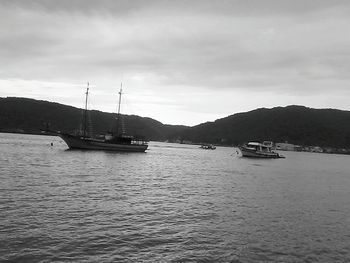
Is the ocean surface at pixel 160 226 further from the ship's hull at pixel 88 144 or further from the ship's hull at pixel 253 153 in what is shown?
the ship's hull at pixel 253 153

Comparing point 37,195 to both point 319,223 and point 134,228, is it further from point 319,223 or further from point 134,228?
point 319,223

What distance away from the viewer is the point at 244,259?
49.6 ft

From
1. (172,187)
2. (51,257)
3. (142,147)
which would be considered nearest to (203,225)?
(51,257)

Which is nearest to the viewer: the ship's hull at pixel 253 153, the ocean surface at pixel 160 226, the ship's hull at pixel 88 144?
the ocean surface at pixel 160 226

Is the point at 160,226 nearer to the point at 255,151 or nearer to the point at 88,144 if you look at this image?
the point at 88,144

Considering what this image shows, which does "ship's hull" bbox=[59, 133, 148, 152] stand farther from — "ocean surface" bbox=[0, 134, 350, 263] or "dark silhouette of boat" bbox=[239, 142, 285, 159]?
"ocean surface" bbox=[0, 134, 350, 263]

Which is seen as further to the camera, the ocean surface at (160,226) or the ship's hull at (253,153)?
the ship's hull at (253,153)

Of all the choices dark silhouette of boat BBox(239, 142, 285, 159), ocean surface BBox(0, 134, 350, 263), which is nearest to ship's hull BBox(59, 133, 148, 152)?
dark silhouette of boat BBox(239, 142, 285, 159)

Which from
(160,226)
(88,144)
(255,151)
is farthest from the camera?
(255,151)

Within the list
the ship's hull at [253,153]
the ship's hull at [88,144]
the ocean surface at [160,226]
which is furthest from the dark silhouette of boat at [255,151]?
the ocean surface at [160,226]

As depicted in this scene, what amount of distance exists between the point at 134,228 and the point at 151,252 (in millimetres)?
3946

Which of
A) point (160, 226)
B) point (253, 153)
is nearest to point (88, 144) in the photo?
point (253, 153)

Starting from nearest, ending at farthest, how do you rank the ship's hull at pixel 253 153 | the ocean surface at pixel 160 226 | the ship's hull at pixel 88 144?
the ocean surface at pixel 160 226 < the ship's hull at pixel 88 144 < the ship's hull at pixel 253 153

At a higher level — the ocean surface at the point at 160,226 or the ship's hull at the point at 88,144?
the ship's hull at the point at 88,144
